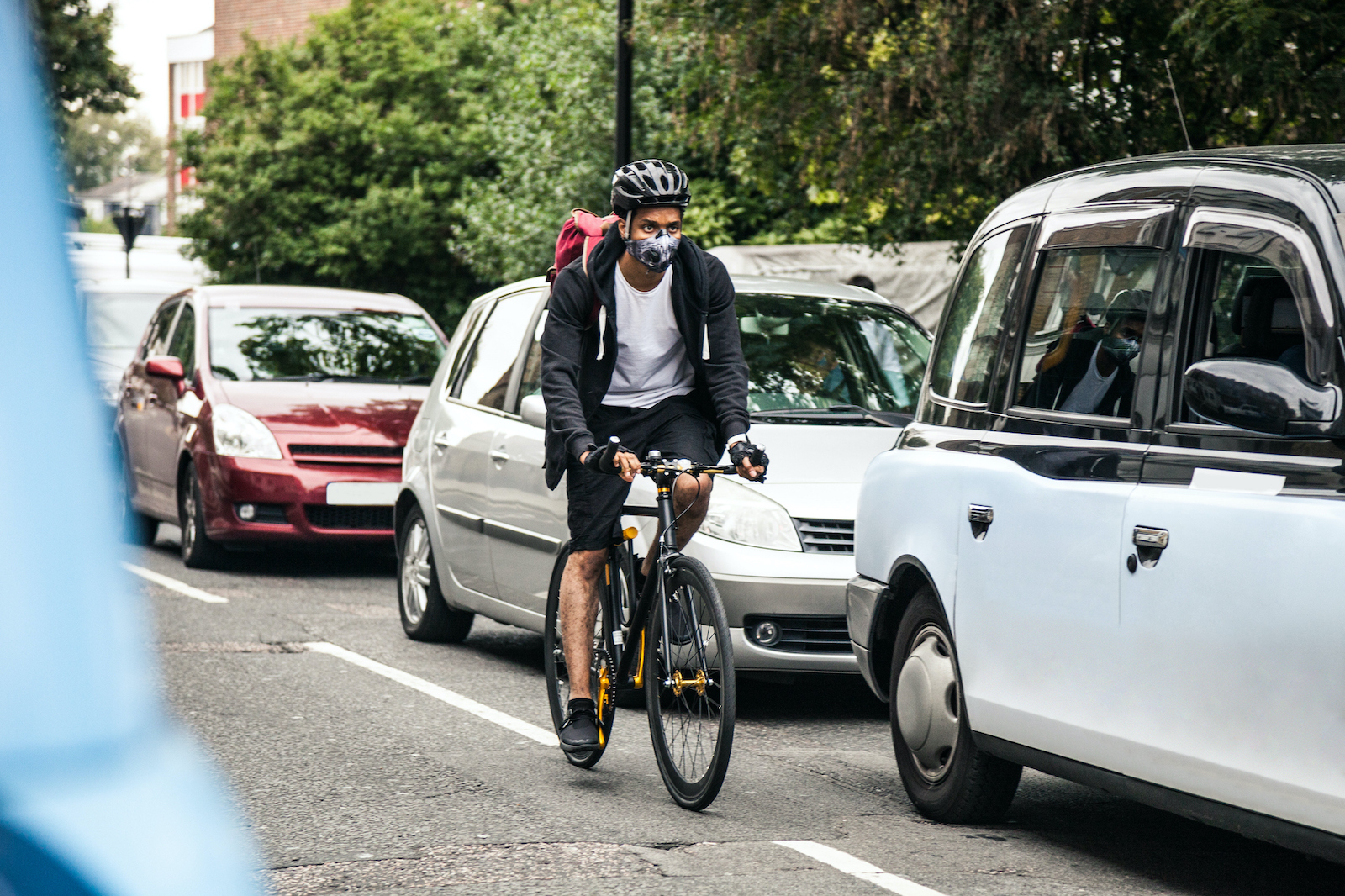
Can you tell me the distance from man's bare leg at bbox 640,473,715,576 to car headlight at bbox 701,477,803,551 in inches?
43.6

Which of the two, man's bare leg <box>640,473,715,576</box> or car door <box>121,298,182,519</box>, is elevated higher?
man's bare leg <box>640,473,715,576</box>

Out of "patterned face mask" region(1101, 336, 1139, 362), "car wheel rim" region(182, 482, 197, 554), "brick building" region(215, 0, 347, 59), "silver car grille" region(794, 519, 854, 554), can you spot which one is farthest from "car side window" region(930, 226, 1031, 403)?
"brick building" region(215, 0, 347, 59)

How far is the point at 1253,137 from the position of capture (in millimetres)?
10922

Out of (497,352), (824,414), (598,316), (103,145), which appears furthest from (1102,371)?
(497,352)

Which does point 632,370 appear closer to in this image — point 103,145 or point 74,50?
point 103,145

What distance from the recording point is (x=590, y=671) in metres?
5.75

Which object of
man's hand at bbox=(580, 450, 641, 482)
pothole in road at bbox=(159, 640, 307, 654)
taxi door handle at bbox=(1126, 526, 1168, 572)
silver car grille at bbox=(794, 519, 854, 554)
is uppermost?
man's hand at bbox=(580, 450, 641, 482)

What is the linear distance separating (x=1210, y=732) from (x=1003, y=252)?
70.1 inches

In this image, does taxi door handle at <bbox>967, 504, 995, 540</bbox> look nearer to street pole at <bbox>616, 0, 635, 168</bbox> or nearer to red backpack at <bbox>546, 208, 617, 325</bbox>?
red backpack at <bbox>546, 208, 617, 325</bbox>

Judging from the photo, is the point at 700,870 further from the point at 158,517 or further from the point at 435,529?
the point at 158,517

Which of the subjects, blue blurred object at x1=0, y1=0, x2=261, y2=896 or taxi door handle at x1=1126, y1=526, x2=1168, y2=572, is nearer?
blue blurred object at x1=0, y1=0, x2=261, y2=896

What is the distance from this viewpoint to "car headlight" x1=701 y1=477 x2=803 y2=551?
6727 millimetres

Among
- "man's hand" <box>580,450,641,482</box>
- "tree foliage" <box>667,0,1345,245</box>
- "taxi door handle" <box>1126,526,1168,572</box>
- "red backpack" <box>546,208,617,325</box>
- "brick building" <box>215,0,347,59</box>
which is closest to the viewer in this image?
"taxi door handle" <box>1126,526,1168,572</box>

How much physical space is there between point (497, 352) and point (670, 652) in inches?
130
